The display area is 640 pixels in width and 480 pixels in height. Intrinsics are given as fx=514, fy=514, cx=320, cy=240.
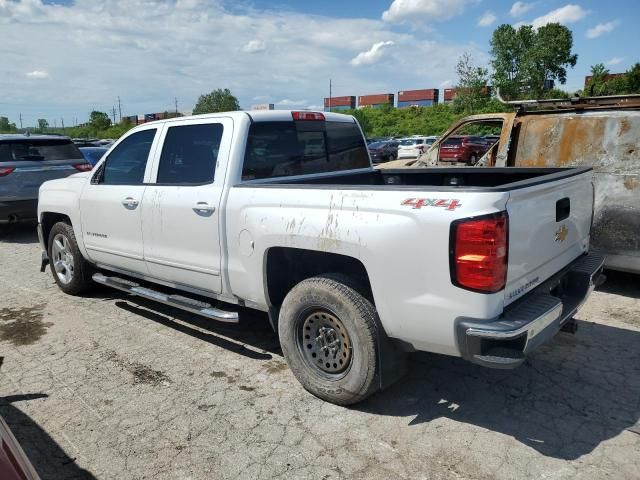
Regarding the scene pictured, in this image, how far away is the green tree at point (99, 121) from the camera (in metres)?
75.8

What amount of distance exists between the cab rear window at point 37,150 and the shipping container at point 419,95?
323ft

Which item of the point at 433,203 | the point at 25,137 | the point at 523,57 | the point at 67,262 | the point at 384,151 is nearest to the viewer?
the point at 433,203

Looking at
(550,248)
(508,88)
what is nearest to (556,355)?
(550,248)

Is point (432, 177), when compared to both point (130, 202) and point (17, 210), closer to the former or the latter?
point (130, 202)

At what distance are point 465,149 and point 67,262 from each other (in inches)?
743

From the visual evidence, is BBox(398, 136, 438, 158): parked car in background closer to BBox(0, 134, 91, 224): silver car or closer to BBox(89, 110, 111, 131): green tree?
BBox(0, 134, 91, 224): silver car

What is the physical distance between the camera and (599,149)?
561 cm

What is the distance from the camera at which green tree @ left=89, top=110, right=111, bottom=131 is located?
75812mm

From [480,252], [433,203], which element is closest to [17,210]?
[433,203]

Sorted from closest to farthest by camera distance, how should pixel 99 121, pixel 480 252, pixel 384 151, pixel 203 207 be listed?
pixel 480 252, pixel 203 207, pixel 384 151, pixel 99 121

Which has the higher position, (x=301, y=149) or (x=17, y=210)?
(x=301, y=149)

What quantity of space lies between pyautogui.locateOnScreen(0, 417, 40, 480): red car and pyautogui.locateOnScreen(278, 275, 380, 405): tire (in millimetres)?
1763

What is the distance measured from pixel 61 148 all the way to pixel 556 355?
8924 mm

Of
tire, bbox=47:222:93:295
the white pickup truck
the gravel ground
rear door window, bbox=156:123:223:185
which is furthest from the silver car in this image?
rear door window, bbox=156:123:223:185
